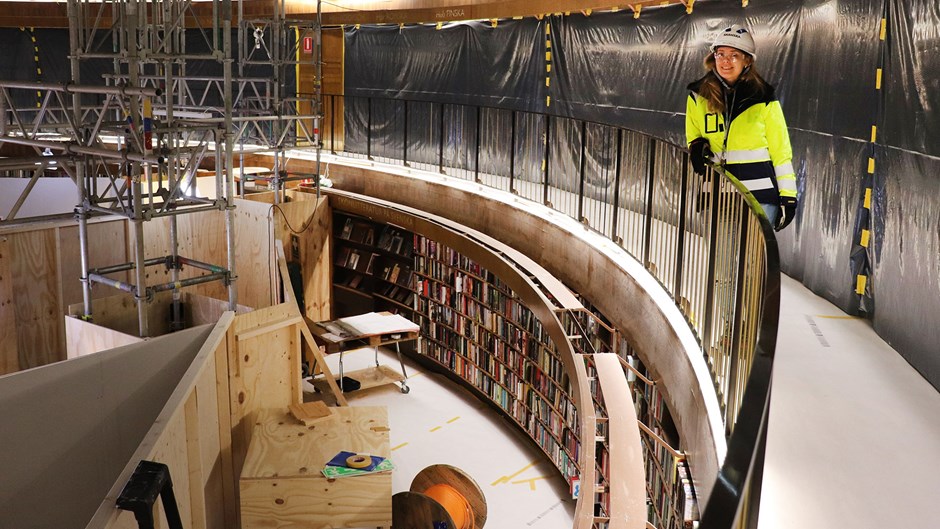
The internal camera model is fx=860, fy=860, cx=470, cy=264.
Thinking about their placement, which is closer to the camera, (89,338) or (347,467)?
(347,467)

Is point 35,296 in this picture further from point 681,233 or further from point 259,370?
point 681,233

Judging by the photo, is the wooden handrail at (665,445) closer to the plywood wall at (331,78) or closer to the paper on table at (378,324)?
the paper on table at (378,324)

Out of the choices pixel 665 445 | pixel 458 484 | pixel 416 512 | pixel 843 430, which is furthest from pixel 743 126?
pixel 458 484

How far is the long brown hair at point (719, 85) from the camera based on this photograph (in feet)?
12.1

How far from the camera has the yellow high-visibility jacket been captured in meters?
3.71

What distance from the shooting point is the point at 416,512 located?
17.6ft

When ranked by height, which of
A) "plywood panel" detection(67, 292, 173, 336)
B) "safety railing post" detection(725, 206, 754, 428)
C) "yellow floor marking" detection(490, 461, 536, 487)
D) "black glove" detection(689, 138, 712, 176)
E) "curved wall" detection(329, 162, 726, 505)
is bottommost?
"yellow floor marking" detection(490, 461, 536, 487)

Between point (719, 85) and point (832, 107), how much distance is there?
1961mm

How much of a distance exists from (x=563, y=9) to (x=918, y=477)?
7149 millimetres

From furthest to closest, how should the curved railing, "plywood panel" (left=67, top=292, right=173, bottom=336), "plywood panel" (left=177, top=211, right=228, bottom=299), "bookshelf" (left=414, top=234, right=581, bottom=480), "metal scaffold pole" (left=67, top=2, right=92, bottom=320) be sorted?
"plywood panel" (left=177, top=211, right=228, bottom=299) → "bookshelf" (left=414, top=234, right=581, bottom=480) → "plywood panel" (left=67, top=292, right=173, bottom=336) → "metal scaffold pole" (left=67, top=2, right=92, bottom=320) → the curved railing

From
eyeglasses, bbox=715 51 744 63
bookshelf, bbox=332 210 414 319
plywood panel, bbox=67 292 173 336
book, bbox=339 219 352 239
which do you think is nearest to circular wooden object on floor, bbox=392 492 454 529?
plywood panel, bbox=67 292 173 336

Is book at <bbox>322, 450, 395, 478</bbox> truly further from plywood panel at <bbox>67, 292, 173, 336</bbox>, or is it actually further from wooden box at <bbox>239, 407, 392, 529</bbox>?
plywood panel at <bbox>67, 292, 173, 336</bbox>

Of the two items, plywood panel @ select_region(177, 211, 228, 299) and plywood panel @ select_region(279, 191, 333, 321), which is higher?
plywood panel @ select_region(177, 211, 228, 299)

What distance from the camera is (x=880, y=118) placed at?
15.1ft
